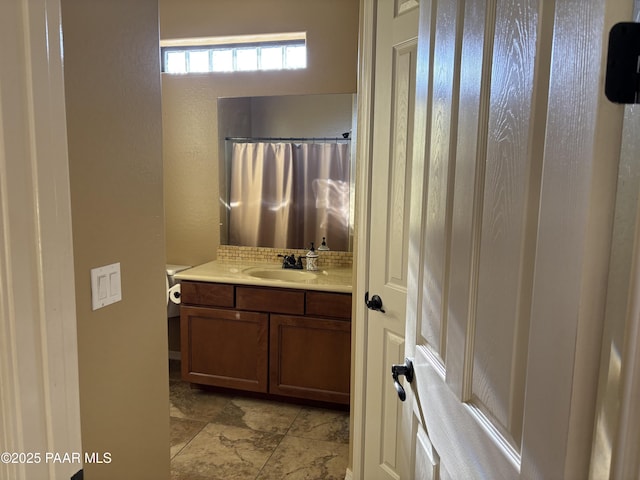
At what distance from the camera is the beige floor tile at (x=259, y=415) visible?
2672 millimetres

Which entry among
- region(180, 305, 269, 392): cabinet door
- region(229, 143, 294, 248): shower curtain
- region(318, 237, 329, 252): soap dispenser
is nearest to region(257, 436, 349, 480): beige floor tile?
region(180, 305, 269, 392): cabinet door

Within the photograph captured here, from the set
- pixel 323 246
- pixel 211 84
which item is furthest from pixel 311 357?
pixel 211 84

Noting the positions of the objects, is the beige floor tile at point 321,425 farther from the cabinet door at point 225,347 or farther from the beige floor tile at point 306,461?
the cabinet door at point 225,347

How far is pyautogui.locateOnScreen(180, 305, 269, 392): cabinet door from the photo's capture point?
9.18 feet

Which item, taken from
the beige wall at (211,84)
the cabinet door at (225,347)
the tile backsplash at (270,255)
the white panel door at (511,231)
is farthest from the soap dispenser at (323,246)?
the white panel door at (511,231)

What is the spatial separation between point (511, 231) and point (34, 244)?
0.79 metres

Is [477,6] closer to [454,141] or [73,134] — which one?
[454,141]

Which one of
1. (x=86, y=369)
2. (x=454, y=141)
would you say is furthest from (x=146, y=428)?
(x=454, y=141)

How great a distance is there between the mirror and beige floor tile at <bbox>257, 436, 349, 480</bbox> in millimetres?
1267

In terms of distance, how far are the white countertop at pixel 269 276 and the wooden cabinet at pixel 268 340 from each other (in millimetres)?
42

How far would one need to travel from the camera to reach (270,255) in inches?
129

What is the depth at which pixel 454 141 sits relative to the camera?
94 cm

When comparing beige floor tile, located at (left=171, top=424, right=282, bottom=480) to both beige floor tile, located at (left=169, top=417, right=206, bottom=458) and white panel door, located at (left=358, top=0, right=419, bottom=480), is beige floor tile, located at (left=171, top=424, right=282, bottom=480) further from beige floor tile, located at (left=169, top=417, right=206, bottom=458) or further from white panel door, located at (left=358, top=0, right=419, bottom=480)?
white panel door, located at (left=358, top=0, right=419, bottom=480)

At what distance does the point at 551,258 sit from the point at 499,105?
0.30m
